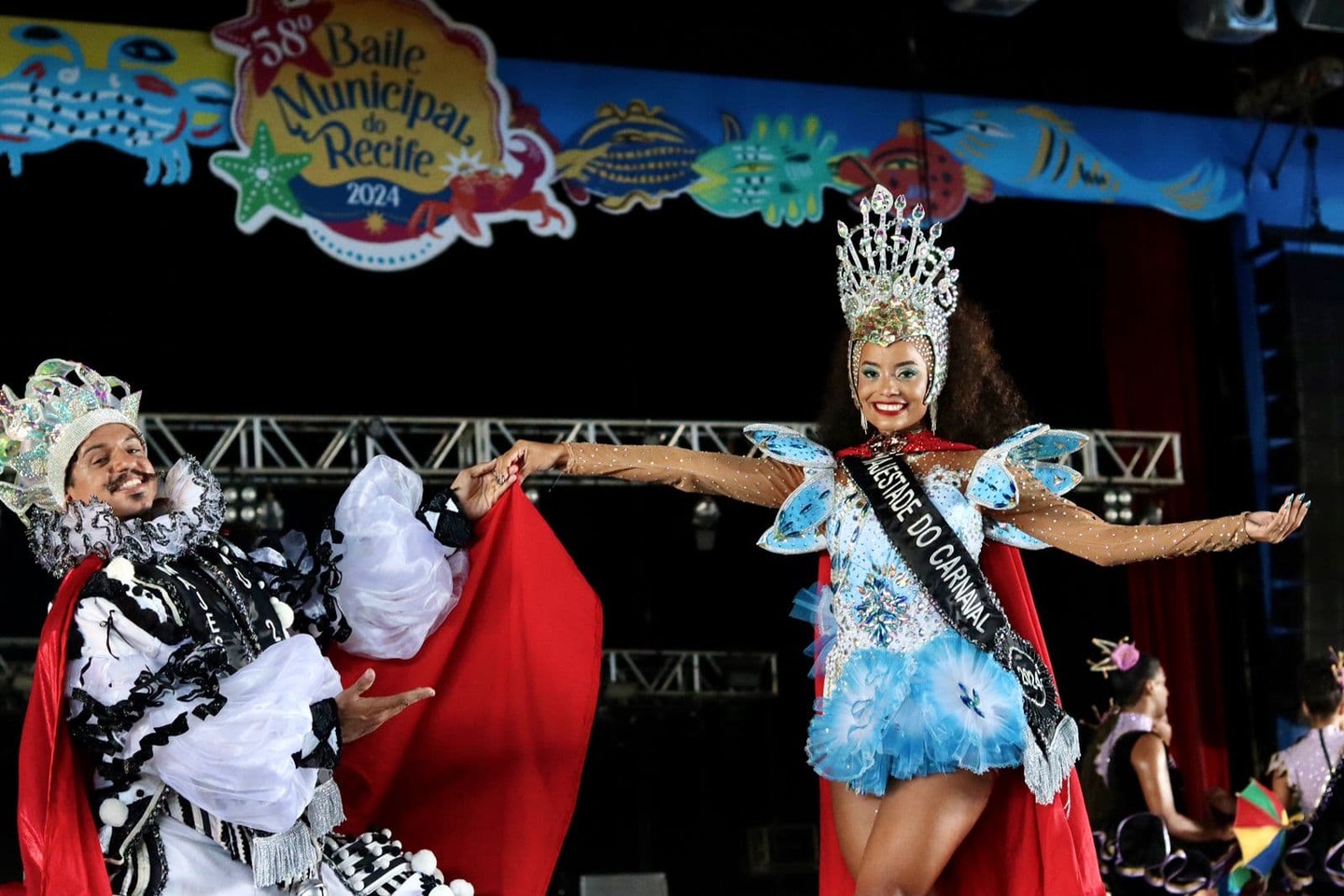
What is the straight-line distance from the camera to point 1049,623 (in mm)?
9266

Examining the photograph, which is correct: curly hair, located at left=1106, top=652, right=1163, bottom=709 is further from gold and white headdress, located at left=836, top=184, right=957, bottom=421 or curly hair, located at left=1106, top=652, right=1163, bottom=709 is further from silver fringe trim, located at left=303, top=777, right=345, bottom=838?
silver fringe trim, located at left=303, top=777, right=345, bottom=838

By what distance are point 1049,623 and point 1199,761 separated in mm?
992

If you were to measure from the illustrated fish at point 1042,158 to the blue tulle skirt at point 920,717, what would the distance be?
185 inches

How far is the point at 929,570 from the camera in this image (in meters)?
3.71

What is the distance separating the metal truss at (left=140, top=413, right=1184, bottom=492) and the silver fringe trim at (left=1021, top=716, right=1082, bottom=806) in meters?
3.61

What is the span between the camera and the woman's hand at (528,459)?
13.0 feet

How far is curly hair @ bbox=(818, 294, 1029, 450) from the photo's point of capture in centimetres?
403

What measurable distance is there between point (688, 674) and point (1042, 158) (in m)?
2.96

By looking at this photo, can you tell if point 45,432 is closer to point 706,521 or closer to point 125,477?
point 125,477

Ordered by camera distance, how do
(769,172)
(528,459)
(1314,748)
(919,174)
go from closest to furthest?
(528,459), (1314,748), (769,172), (919,174)

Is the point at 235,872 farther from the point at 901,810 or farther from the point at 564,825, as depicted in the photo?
the point at 901,810

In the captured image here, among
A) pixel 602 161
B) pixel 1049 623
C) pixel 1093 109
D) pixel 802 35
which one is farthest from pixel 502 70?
pixel 1049 623

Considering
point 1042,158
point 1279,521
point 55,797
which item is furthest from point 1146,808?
point 55,797

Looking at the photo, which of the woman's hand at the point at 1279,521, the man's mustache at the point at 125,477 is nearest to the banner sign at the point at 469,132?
the man's mustache at the point at 125,477
